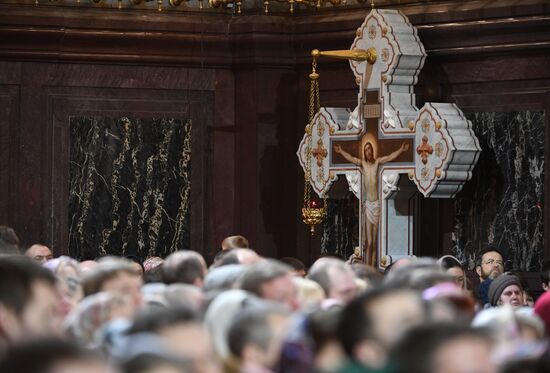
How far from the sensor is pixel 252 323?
5621 mm

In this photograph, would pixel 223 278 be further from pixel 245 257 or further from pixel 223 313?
pixel 223 313

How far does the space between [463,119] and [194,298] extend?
6.27 meters

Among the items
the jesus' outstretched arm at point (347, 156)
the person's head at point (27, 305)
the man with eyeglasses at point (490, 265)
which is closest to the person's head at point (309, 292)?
the person's head at point (27, 305)

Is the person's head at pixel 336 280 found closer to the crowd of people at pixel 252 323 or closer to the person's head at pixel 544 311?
the crowd of people at pixel 252 323

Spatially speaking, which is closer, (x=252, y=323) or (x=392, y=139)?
(x=252, y=323)

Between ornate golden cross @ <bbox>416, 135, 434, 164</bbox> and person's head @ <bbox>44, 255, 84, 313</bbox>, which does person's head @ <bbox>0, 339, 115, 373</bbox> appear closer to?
person's head @ <bbox>44, 255, 84, 313</bbox>

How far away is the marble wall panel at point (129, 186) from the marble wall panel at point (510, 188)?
2.92 metres

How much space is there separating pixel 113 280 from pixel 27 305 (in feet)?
3.83

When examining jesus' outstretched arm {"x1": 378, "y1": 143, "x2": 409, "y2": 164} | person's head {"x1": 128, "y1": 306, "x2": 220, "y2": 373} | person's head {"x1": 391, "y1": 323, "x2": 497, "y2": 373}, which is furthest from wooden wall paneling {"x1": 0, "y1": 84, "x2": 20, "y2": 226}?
person's head {"x1": 391, "y1": 323, "x2": 497, "y2": 373}

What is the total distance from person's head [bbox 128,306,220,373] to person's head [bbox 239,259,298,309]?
1596 mm

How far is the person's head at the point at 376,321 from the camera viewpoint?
17.6ft

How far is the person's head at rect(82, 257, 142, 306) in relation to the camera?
274 inches

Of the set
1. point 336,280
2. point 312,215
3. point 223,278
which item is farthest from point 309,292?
point 312,215

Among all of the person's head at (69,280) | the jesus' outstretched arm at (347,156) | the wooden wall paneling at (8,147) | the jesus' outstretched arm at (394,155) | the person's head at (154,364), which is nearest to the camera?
the person's head at (154,364)
